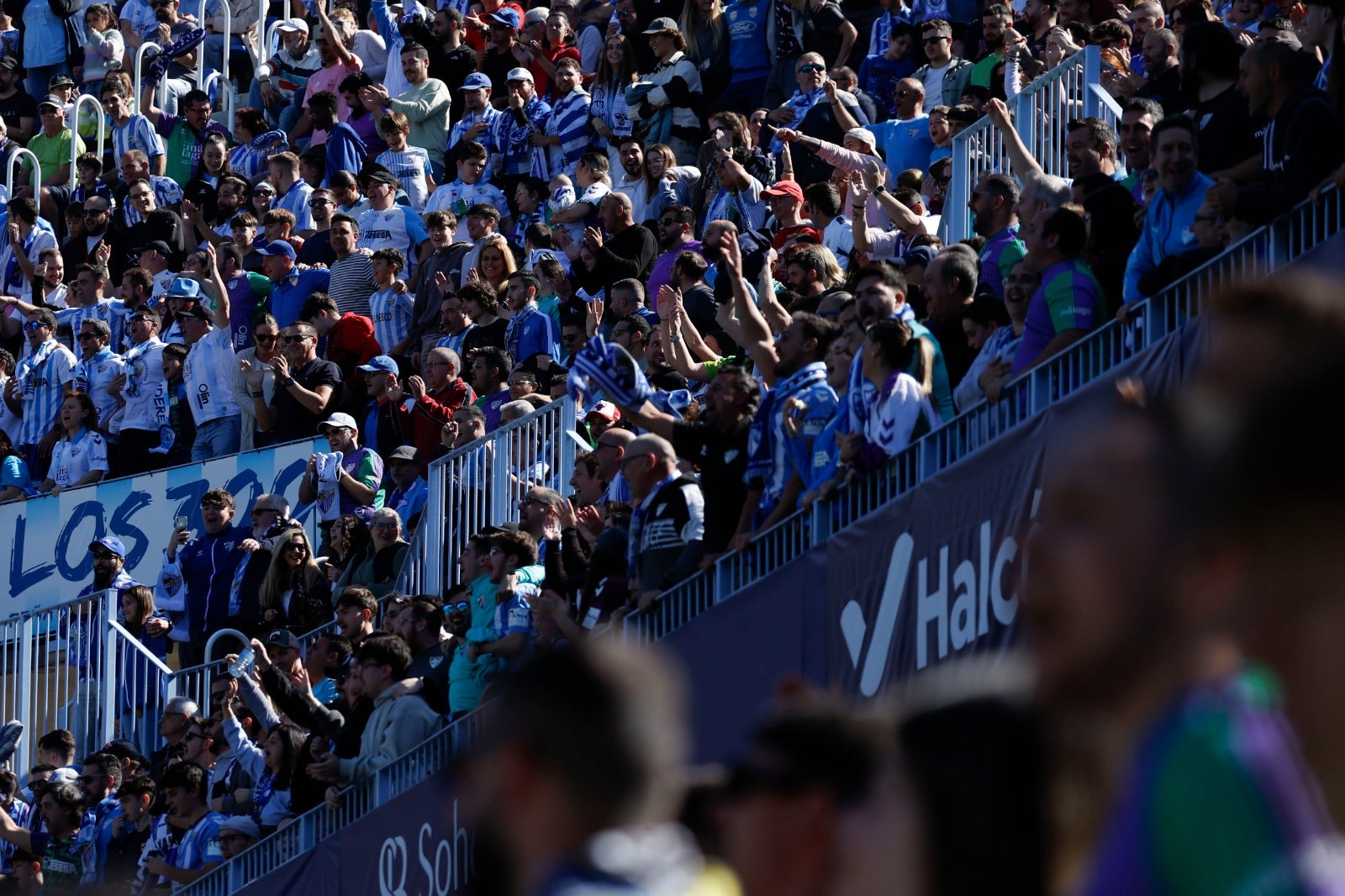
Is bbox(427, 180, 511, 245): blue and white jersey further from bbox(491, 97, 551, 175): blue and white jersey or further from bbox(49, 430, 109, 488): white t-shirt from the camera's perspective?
bbox(49, 430, 109, 488): white t-shirt

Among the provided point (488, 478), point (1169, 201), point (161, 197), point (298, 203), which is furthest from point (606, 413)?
point (161, 197)

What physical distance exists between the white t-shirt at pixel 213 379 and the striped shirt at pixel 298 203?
252cm

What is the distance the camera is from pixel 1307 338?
67.3 inches

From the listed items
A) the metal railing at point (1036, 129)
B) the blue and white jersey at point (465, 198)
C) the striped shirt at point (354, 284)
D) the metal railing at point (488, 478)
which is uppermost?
the blue and white jersey at point (465, 198)

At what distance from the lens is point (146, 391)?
16.9 m

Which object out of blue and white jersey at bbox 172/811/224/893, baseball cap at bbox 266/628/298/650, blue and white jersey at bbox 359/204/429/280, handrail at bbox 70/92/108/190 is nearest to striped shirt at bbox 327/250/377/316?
blue and white jersey at bbox 359/204/429/280

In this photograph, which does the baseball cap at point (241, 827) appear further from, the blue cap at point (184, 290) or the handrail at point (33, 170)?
the handrail at point (33, 170)

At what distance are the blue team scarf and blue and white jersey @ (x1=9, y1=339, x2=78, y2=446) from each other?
942 cm

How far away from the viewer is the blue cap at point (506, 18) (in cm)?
1972

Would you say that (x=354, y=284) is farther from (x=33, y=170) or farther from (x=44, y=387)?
(x=33, y=170)

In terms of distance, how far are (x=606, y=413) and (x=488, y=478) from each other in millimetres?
901

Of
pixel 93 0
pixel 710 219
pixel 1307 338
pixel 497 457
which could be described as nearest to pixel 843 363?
pixel 497 457

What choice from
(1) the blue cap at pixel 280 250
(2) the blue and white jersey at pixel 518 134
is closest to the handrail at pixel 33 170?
(1) the blue cap at pixel 280 250

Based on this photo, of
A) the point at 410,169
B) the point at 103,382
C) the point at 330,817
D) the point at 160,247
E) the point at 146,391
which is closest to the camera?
the point at 330,817
